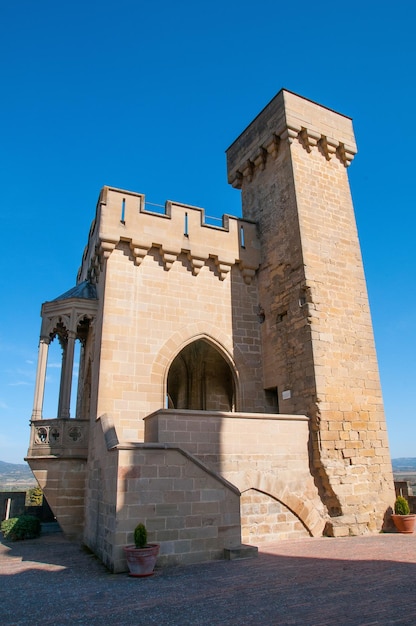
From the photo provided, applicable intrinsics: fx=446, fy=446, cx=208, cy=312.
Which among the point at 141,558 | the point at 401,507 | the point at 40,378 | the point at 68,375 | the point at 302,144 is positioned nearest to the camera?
the point at 141,558

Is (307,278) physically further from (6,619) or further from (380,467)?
(6,619)

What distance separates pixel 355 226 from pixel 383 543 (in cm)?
830

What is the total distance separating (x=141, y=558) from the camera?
20.5ft

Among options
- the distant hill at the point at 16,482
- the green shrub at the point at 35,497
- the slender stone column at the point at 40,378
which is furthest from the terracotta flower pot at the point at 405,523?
the distant hill at the point at 16,482

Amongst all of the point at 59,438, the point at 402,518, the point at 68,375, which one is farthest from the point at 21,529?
the point at 402,518

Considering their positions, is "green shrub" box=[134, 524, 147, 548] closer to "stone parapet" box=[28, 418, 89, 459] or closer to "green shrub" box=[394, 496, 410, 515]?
"stone parapet" box=[28, 418, 89, 459]

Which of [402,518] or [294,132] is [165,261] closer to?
[294,132]

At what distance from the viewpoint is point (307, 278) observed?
1108 centimetres

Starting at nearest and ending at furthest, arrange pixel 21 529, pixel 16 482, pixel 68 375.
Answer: pixel 21 529 < pixel 68 375 < pixel 16 482

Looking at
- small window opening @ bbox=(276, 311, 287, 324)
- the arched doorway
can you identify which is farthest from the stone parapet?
small window opening @ bbox=(276, 311, 287, 324)

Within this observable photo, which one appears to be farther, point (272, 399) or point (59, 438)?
point (272, 399)

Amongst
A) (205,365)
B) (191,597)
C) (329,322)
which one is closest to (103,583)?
(191,597)

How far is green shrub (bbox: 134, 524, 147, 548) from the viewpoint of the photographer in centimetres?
645

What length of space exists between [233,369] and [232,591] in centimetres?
705
